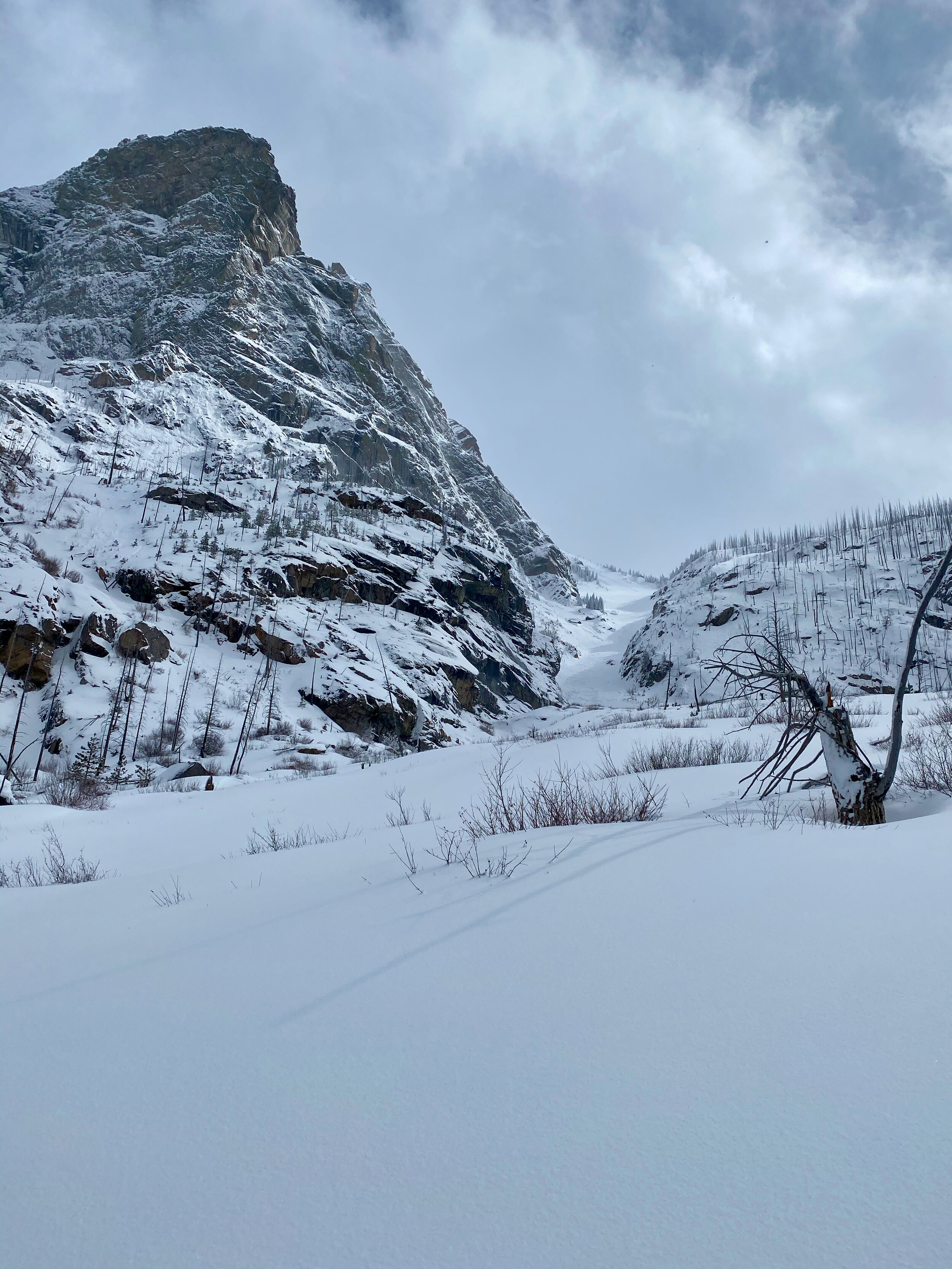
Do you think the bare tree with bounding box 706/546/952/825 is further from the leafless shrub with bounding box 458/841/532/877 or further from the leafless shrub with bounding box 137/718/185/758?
the leafless shrub with bounding box 137/718/185/758

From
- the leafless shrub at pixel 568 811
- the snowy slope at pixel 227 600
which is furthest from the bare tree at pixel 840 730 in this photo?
the snowy slope at pixel 227 600

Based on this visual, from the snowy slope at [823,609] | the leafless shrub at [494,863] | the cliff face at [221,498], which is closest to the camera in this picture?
the leafless shrub at [494,863]

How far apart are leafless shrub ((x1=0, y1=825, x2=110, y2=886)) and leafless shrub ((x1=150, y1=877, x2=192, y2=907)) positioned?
67.9 inches

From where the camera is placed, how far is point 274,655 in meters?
32.6

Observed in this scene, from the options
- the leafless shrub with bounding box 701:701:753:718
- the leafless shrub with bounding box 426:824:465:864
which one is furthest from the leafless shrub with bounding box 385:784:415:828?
the leafless shrub with bounding box 701:701:753:718

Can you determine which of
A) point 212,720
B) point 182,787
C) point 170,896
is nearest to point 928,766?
point 170,896

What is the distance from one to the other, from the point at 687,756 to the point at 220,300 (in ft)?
355

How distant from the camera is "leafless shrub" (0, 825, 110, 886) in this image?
5711 mm

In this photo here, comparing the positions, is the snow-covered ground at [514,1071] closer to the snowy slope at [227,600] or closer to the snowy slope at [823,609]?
the snowy slope at [227,600]

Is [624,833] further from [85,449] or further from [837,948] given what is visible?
[85,449]

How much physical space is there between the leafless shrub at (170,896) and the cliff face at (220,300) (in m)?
73.2

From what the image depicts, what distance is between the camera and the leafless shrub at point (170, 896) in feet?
11.7

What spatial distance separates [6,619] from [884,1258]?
31.3 m

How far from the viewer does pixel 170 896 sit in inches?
147
